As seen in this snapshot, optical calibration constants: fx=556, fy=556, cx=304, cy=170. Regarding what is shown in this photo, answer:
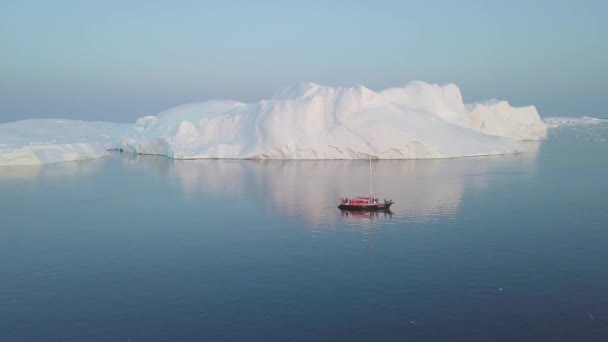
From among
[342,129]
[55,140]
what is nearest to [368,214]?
[342,129]

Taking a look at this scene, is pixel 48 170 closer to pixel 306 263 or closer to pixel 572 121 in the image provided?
pixel 306 263

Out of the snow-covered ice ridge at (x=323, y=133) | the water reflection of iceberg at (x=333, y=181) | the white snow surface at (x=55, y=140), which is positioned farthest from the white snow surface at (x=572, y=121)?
the white snow surface at (x=55, y=140)

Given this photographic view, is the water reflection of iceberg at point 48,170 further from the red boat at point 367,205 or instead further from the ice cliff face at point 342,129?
the red boat at point 367,205

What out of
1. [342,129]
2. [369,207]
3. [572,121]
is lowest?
[369,207]

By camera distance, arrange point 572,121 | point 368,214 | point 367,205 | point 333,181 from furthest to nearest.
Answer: point 572,121
point 333,181
point 367,205
point 368,214

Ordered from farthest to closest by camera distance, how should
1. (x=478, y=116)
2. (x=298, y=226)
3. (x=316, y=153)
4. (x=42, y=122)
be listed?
(x=42, y=122), (x=478, y=116), (x=316, y=153), (x=298, y=226)

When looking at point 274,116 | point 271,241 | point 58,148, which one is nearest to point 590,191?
point 271,241

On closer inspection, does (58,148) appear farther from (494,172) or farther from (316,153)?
(494,172)
